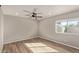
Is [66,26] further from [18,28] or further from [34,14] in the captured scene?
[18,28]

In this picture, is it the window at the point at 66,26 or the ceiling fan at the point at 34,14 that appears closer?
the ceiling fan at the point at 34,14

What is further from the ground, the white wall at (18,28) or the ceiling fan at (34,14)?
the ceiling fan at (34,14)

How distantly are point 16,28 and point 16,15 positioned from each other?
0.27m

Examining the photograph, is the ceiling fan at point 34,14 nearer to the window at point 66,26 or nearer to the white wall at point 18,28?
the white wall at point 18,28

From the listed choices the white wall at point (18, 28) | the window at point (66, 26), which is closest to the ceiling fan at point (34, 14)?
the white wall at point (18, 28)

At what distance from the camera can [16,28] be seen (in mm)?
1969

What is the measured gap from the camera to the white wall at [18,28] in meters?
1.87

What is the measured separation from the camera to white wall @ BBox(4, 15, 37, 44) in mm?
1873

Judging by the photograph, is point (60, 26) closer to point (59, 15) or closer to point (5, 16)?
point (59, 15)

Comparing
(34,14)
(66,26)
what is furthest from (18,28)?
(66,26)

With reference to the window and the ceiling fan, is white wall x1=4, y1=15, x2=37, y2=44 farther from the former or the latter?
the window

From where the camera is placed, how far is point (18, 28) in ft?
6.50

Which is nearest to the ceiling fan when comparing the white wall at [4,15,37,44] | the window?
the white wall at [4,15,37,44]

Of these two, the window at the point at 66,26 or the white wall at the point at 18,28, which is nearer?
the white wall at the point at 18,28
